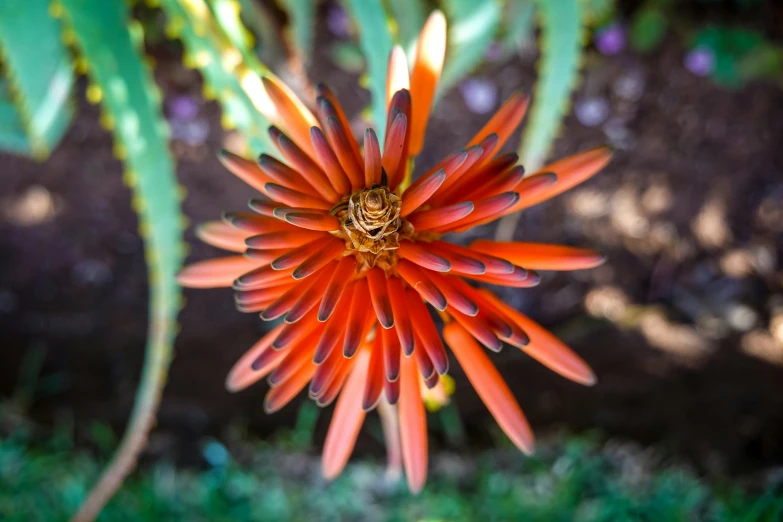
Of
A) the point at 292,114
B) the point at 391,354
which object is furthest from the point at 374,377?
the point at 292,114

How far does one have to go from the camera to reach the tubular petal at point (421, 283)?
51 cm

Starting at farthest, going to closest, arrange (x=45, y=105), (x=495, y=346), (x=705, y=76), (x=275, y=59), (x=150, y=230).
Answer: (x=705, y=76) < (x=275, y=59) < (x=45, y=105) < (x=150, y=230) < (x=495, y=346)

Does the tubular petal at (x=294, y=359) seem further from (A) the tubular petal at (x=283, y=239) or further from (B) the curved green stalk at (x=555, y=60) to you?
(B) the curved green stalk at (x=555, y=60)

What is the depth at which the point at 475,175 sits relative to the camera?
542 mm

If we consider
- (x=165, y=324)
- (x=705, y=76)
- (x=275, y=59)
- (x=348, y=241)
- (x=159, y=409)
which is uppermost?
(x=275, y=59)

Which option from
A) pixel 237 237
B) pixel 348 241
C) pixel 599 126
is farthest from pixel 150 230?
pixel 599 126

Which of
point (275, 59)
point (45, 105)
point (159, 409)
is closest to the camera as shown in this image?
point (45, 105)

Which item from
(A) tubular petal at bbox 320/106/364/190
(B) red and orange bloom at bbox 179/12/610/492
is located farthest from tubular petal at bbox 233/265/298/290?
(A) tubular petal at bbox 320/106/364/190

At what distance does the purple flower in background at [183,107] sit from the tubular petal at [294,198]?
93cm

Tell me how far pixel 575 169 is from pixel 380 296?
0.72 feet

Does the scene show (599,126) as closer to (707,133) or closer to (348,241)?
(707,133)

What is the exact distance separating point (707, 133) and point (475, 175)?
1042 mm

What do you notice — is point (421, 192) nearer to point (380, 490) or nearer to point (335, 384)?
point (335, 384)

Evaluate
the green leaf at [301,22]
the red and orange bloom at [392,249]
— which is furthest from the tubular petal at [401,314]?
the green leaf at [301,22]
